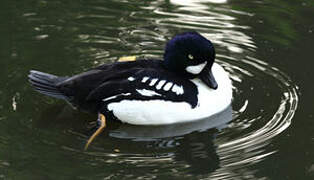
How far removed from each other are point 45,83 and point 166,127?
1422 mm

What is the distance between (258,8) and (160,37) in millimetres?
1774

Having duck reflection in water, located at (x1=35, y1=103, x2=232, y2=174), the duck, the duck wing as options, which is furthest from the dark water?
the duck wing

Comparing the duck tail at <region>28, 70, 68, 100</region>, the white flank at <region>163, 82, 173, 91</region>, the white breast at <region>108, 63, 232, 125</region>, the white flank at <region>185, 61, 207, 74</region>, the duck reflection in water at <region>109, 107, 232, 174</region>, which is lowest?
the duck reflection in water at <region>109, 107, 232, 174</region>

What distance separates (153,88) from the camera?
798cm

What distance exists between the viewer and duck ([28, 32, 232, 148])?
26.2ft

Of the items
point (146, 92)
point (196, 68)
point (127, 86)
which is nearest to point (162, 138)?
point (146, 92)

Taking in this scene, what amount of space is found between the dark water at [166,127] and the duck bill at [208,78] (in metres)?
0.38

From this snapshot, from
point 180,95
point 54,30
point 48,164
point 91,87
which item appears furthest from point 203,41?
point 54,30

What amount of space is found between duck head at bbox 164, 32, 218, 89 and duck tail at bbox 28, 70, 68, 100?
1.21 meters

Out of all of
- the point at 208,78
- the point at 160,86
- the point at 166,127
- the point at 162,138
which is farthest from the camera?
the point at 208,78

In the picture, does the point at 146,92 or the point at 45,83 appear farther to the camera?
the point at 45,83

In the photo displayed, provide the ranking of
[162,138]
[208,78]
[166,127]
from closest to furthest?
[162,138] → [166,127] → [208,78]

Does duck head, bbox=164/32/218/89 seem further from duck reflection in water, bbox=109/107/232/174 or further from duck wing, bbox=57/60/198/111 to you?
duck reflection in water, bbox=109/107/232/174

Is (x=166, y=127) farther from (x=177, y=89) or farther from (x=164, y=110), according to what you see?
(x=177, y=89)
